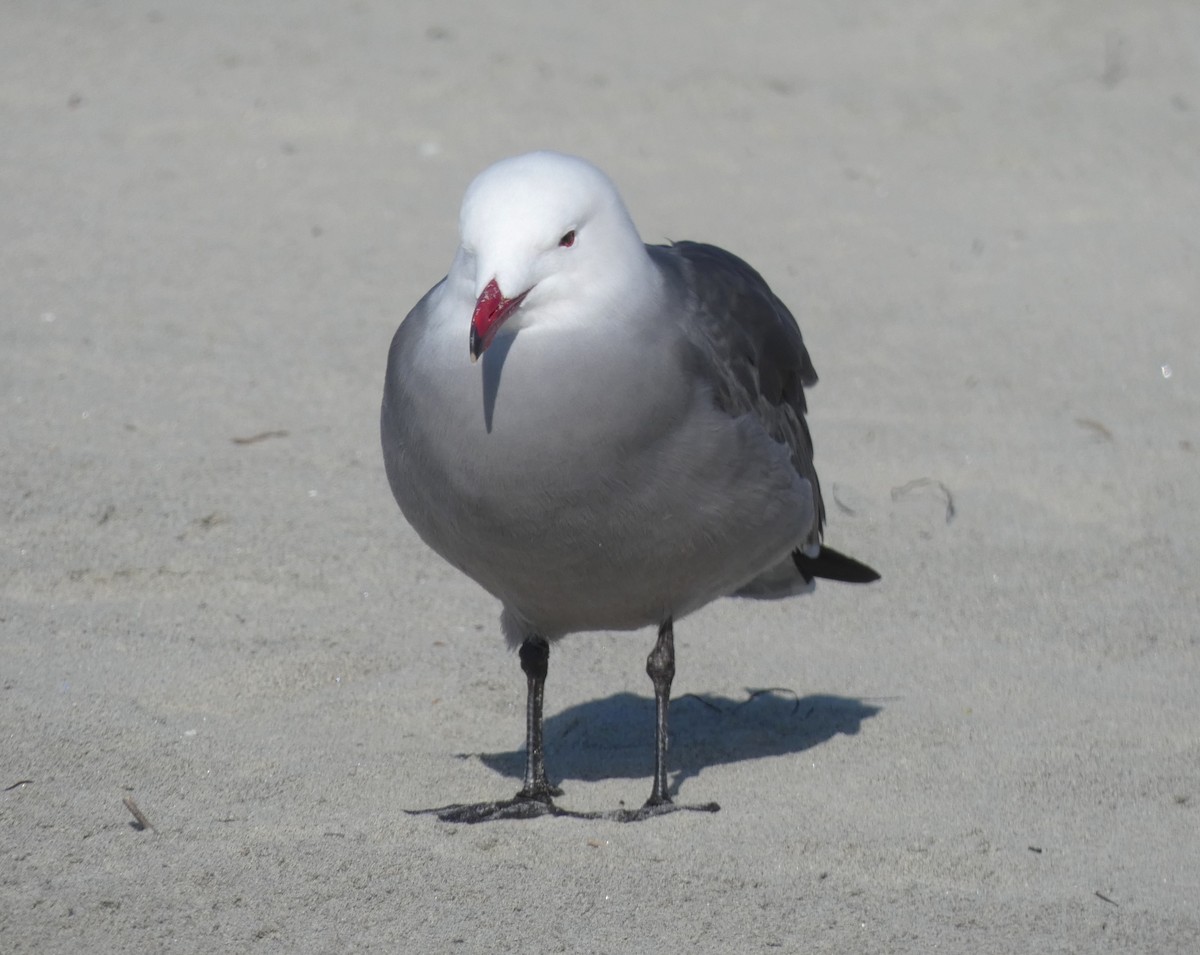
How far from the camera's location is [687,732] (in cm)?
487

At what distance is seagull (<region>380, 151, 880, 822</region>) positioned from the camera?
3.61m

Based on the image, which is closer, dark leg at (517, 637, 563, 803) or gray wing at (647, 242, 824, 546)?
gray wing at (647, 242, 824, 546)

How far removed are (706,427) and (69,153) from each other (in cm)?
571

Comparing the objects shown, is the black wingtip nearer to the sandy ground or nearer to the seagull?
the sandy ground

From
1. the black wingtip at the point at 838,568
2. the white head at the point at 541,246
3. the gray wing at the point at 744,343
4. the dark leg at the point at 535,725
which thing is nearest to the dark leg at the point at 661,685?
the dark leg at the point at 535,725

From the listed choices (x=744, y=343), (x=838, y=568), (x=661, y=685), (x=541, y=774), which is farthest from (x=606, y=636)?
(x=744, y=343)

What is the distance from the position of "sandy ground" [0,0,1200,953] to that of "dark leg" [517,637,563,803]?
124 mm

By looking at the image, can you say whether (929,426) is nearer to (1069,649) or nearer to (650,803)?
(1069,649)

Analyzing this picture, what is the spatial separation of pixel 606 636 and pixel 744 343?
1.42 m

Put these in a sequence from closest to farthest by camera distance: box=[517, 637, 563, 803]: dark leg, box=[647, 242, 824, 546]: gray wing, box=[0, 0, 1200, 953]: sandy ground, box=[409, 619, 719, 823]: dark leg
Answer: box=[0, 0, 1200, 953]: sandy ground → box=[647, 242, 824, 546]: gray wing → box=[409, 619, 719, 823]: dark leg → box=[517, 637, 563, 803]: dark leg

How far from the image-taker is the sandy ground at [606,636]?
3.85 metres

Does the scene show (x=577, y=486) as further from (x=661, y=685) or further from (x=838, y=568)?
(x=838, y=568)

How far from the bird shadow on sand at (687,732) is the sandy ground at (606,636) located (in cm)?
2

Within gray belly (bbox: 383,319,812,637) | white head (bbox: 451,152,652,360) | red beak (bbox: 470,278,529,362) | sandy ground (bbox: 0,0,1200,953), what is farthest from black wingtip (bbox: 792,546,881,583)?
red beak (bbox: 470,278,529,362)
